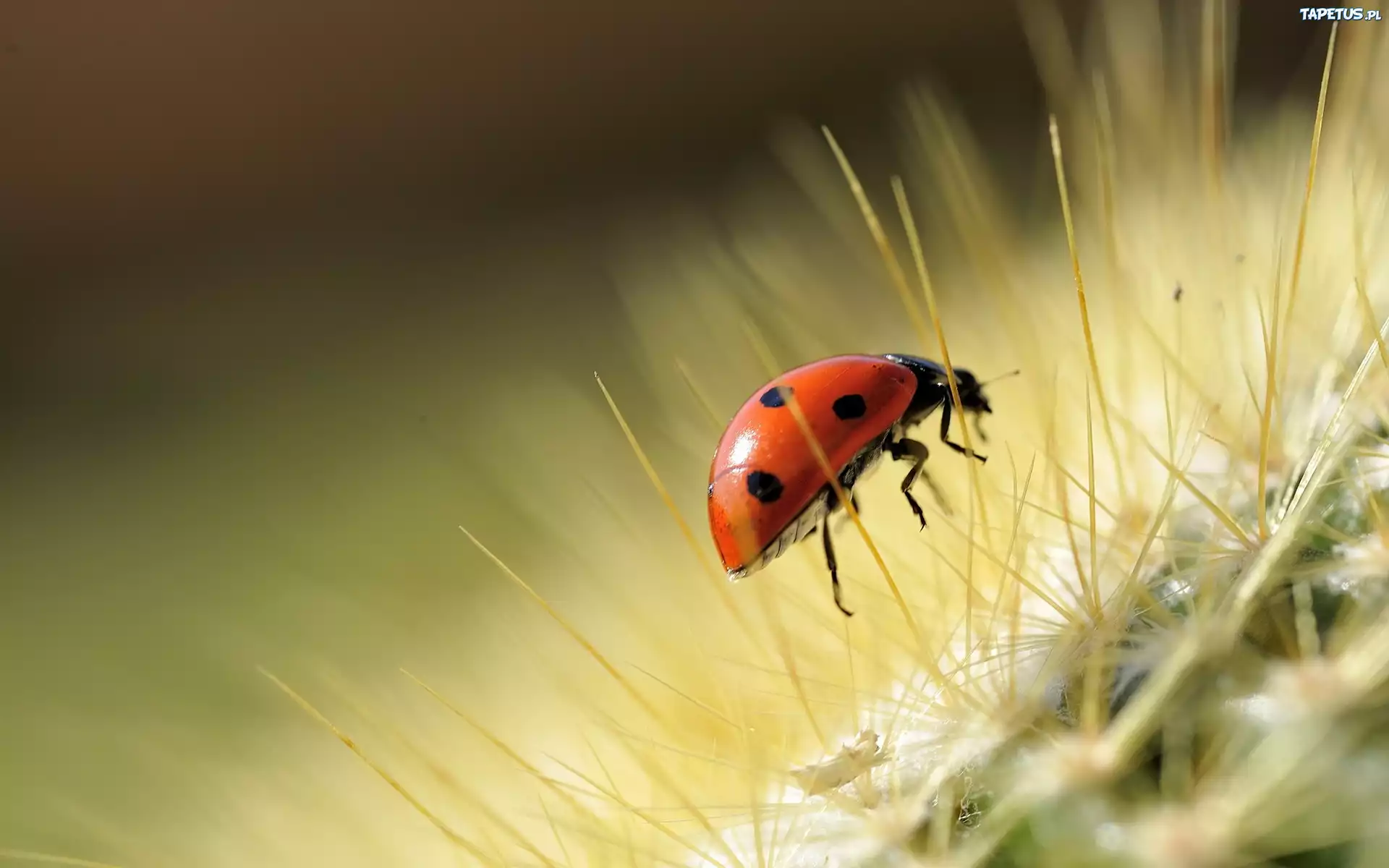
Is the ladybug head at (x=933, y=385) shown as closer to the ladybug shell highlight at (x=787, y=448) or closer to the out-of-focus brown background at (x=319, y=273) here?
the ladybug shell highlight at (x=787, y=448)

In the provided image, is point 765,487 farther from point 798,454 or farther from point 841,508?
point 841,508

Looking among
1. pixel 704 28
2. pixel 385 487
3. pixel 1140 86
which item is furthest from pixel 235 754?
pixel 704 28

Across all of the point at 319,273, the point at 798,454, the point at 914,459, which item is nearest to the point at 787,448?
the point at 798,454

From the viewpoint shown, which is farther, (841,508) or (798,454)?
(841,508)

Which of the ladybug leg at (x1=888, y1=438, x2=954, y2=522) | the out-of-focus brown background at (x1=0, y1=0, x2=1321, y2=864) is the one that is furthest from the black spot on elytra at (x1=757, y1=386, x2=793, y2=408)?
the out-of-focus brown background at (x1=0, y1=0, x2=1321, y2=864)

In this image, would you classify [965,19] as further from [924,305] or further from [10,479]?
[10,479]

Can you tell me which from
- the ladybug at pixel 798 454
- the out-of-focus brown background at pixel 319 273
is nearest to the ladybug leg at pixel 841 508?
the ladybug at pixel 798 454
